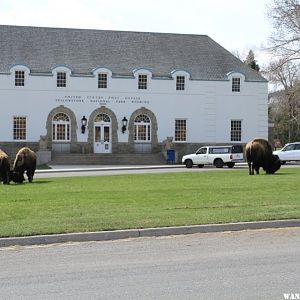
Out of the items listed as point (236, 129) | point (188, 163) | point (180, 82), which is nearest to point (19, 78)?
point (180, 82)

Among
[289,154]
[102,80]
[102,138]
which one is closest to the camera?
[289,154]

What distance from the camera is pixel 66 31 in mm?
55938

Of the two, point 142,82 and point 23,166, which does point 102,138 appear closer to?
point 142,82

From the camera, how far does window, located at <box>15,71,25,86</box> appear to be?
50.9 meters

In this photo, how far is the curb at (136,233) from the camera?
1119 cm

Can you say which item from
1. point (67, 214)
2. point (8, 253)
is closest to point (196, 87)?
point (67, 214)

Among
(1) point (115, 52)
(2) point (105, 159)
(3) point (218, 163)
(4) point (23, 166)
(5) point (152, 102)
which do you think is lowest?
(2) point (105, 159)

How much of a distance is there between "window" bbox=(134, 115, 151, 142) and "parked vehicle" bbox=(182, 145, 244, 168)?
9.05m

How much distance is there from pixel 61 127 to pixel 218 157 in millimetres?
15068

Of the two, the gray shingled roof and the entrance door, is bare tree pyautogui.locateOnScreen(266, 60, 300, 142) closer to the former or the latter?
the gray shingled roof

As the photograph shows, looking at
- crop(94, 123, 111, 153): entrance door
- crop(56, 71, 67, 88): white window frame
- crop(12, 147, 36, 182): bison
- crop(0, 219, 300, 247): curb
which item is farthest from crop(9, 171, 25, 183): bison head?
crop(56, 71, 67, 88): white window frame

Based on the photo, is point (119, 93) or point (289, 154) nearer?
point (289, 154)

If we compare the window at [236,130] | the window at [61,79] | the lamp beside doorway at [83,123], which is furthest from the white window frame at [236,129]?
the window at [61,79]

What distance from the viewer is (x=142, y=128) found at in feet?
173
